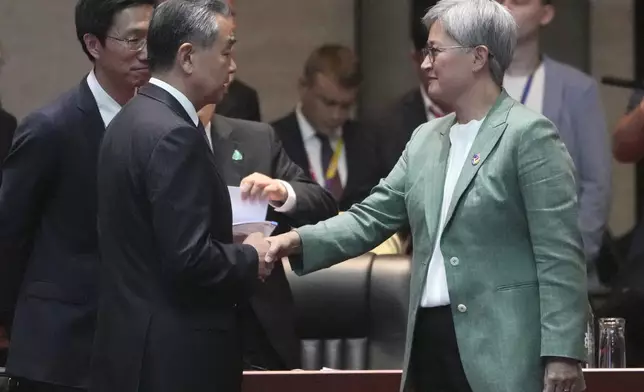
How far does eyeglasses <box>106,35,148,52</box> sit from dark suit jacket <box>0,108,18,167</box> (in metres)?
1.92

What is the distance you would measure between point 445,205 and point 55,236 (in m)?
0.92

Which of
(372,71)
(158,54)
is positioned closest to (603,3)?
(372,71)

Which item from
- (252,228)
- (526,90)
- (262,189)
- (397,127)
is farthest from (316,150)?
(252,228)

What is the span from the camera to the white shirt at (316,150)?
16.3 feet

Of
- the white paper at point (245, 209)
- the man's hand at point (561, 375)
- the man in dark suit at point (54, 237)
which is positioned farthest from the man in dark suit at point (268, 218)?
the man's hand at point (561, 375)

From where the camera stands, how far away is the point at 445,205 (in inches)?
117

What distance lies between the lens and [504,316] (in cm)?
289

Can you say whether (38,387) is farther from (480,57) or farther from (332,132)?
(332,132)

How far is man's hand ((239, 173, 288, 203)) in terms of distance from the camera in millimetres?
3195

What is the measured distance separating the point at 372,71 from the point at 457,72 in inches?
117

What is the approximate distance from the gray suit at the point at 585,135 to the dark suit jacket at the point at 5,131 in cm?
203

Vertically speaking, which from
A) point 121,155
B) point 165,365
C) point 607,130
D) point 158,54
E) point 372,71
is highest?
Result: point 372,71

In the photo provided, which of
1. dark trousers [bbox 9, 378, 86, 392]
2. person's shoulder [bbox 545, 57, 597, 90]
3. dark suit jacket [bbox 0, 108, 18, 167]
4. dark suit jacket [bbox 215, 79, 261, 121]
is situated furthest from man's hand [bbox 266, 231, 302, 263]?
dark suit jacket [bbox 0, 108, 18, 167]

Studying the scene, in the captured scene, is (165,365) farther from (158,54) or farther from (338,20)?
(338,20)
